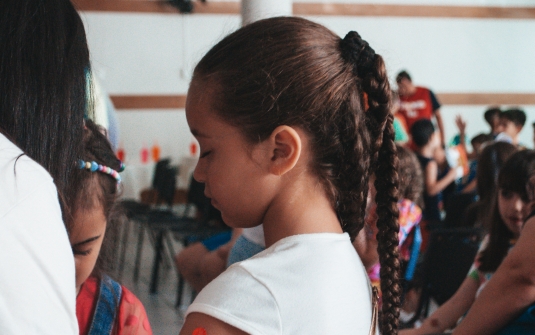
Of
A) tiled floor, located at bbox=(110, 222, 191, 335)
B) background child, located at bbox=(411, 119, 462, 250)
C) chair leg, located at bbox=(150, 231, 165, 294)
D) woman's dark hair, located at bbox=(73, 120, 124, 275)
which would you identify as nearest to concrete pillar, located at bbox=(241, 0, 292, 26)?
woman's dark hair, located at bbox=(73, 120, 124, 275)

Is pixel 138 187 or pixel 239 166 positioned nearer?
pixel 239 166

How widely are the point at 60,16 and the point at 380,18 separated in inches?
313

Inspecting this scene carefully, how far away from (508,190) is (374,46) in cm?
572

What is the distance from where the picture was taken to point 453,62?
854 centimetres

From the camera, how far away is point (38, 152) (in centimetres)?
78

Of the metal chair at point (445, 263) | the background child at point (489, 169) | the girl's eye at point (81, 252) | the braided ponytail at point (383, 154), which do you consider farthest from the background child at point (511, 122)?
the girl's eye at point (81, 252)

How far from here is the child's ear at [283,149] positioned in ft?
2.72

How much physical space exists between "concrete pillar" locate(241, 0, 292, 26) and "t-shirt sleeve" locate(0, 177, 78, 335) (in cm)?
160

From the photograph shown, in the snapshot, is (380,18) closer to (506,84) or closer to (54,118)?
(506,84)

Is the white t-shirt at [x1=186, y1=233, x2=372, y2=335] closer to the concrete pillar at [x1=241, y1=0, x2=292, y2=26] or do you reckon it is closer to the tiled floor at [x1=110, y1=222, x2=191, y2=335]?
the concrete pillar at [x1=241, y1=0, x2=292, y2=26]

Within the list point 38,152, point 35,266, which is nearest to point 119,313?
point 38,152

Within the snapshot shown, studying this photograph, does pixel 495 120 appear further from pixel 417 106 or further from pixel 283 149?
pixel 283 149

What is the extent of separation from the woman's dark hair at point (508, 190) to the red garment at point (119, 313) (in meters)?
1.15

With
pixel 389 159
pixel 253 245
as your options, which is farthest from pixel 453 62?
pixel 389 159
